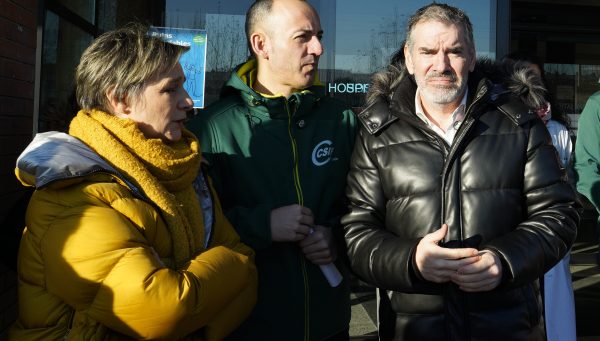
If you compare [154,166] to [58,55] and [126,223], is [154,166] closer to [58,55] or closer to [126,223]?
[126,223]

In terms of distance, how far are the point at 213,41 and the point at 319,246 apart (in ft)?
12.5

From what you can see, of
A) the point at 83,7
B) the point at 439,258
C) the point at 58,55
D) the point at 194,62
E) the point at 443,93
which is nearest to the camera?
the point at 439,258

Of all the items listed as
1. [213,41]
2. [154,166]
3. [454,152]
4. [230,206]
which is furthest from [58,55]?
[454,152]

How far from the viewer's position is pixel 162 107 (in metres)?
2.04

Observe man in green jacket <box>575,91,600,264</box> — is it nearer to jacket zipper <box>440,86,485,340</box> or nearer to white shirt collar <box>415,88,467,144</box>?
white shirt collar <box>415,88,467,144</box>

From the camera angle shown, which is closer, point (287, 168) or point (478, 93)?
point (478, 93)

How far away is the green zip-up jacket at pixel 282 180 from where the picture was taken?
2.43 m

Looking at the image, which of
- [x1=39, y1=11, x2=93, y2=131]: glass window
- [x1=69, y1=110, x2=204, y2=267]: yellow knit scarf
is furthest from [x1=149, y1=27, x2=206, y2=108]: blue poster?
[x1=69, y1=110, x2=204, y2=267]: yellow knit scarf

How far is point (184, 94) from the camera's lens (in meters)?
2.12

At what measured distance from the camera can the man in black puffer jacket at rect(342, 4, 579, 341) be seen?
6.96 feet

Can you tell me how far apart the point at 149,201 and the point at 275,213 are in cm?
60

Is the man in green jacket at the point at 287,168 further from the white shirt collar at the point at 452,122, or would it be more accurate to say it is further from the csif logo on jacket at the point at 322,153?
the white shirt collar at the point at 452,122

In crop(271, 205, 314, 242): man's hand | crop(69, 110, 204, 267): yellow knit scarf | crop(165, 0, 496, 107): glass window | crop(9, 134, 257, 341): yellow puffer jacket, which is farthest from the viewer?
crop(165, 0, 496, 107): glass window

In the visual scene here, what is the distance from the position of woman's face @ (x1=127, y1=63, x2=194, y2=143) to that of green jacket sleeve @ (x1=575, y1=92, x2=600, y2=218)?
2.72 meters
